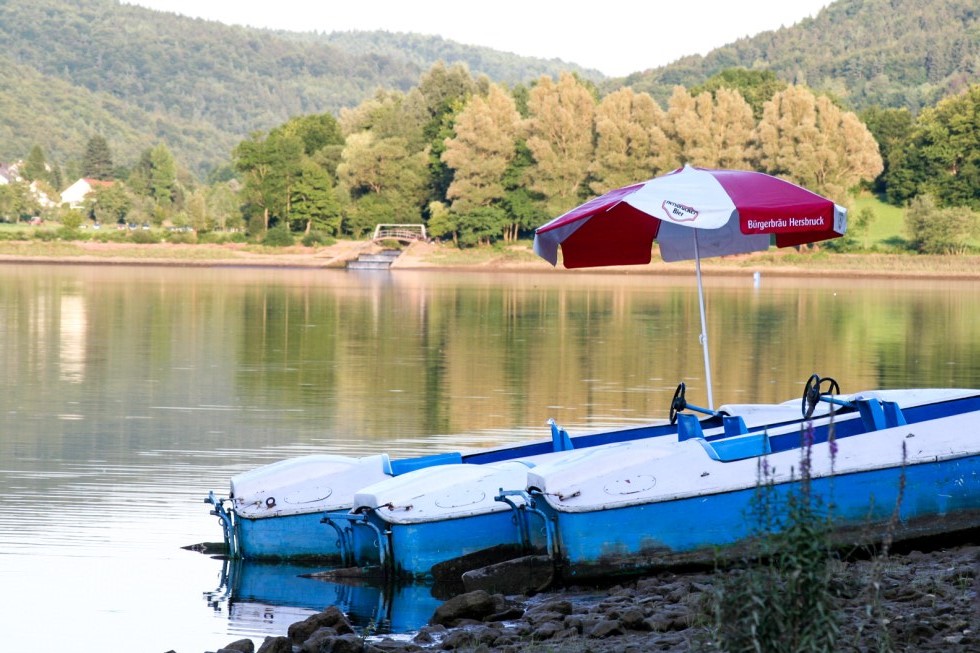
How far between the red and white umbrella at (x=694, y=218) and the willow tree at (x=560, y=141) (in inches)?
3501

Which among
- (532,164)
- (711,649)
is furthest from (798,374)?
(532,164)

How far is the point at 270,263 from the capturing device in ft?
318

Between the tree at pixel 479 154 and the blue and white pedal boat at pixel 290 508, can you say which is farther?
the tree at pixel 479 154

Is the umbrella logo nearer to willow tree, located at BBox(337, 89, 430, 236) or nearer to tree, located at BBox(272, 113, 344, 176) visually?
willow tree, located at BBox(337, 89, 430, 236)

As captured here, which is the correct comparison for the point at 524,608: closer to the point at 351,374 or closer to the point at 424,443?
the point at 424,443

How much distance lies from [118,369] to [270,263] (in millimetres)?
72304

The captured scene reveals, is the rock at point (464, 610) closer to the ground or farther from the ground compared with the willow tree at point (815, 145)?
closer to the ground

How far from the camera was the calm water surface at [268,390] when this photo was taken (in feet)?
34.2

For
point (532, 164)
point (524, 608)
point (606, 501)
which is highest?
point (532, 164)

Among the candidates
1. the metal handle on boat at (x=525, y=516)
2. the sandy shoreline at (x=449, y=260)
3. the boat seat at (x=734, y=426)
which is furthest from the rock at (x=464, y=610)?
the sandy shoreline at (x=449, y=260)

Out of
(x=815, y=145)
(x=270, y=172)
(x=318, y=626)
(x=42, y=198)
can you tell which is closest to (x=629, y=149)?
(x=815, y=145)

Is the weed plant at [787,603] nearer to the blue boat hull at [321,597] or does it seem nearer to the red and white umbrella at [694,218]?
the blue boat hull at [321,597]

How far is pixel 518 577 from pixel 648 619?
2.04 metres

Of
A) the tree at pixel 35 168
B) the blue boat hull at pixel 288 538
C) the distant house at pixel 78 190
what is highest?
the tree at pixel 35 168
